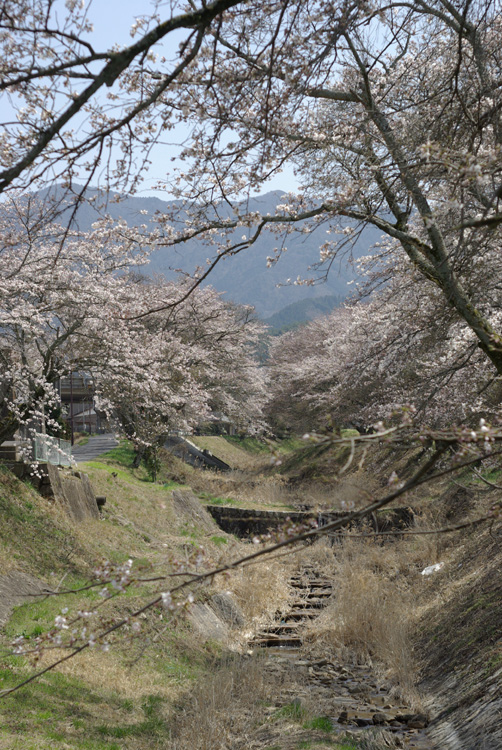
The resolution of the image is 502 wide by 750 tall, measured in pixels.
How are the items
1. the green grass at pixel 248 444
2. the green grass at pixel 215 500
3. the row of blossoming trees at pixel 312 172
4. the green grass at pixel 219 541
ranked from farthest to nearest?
the green grass at pixel 248 444, the green grass at pixel 215 500, the green grass at pixel 219 541, the row of blossoming trees at pixel 312 172

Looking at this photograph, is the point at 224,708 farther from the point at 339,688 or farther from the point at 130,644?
the point at 130,644

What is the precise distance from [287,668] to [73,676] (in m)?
3.45

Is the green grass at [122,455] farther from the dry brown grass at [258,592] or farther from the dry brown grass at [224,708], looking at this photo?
the dry brown grass at [224,708]

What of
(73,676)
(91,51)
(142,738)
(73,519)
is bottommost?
(142,738)

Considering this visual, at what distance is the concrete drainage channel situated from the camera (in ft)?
23.8

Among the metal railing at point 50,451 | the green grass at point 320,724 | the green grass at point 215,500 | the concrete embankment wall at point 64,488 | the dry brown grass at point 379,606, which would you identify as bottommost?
the dry brown grass at point 379,606

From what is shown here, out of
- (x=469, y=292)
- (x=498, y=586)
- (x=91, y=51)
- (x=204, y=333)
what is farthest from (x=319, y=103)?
(x=204, y=333)

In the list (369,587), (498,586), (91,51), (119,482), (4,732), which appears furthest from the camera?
(119,482)

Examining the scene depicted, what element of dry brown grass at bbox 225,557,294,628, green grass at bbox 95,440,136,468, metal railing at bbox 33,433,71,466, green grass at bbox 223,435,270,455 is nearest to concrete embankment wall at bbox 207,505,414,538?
dry brown grass at bbox 225,557,294,628

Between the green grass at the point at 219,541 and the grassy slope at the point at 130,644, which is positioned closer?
the grassy slope at the point at 130,644

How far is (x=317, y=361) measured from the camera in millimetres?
34125

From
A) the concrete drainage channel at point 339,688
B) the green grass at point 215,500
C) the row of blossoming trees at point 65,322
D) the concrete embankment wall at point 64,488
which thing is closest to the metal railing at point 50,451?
the concrete embankment wall at point 64,488

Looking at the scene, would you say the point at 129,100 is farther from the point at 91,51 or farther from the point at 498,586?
the point at 498,586

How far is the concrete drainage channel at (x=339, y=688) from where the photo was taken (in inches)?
285
